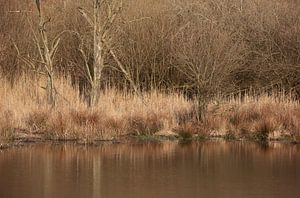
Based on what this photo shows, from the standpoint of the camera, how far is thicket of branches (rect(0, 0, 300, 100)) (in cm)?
2191

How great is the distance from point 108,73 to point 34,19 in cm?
326

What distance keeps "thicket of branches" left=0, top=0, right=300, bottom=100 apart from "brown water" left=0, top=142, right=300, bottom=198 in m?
5.36

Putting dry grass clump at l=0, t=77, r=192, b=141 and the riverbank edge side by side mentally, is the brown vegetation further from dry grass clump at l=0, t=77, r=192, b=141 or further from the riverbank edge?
the riverbank edge

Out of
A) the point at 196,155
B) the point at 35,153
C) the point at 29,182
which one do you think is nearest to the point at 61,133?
the point at 35,153

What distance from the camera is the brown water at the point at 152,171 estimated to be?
437 inches

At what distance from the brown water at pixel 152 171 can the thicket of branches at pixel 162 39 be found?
5.36 metres

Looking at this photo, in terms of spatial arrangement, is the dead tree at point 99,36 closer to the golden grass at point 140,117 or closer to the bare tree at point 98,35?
the bare tree at point 98,35

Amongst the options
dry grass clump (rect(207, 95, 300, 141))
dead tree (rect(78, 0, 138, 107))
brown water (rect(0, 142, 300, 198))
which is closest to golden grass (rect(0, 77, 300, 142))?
dry grass clump (rect(207, 95, 300, 141))

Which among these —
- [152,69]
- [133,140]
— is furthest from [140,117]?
[152,69]

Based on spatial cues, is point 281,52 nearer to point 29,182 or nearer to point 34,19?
point 34,19

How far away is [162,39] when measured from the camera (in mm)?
22688

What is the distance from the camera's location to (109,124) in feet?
57.7

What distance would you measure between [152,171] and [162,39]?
1019 centimetres

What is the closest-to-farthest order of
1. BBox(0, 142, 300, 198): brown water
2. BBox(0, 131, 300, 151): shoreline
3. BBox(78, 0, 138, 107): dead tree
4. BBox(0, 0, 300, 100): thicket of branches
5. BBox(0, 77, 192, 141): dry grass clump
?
1. BBox(0, 142, 300, 198): brown water
2. BBox(0, 131, 300, 151): shoreline
3. BBox(0, 77, 192, 141): dry grass clump
4. BBox(78, 0, 138, 107): dead tree
5. BBox(0, 0, 300, 100): thicket of branches
